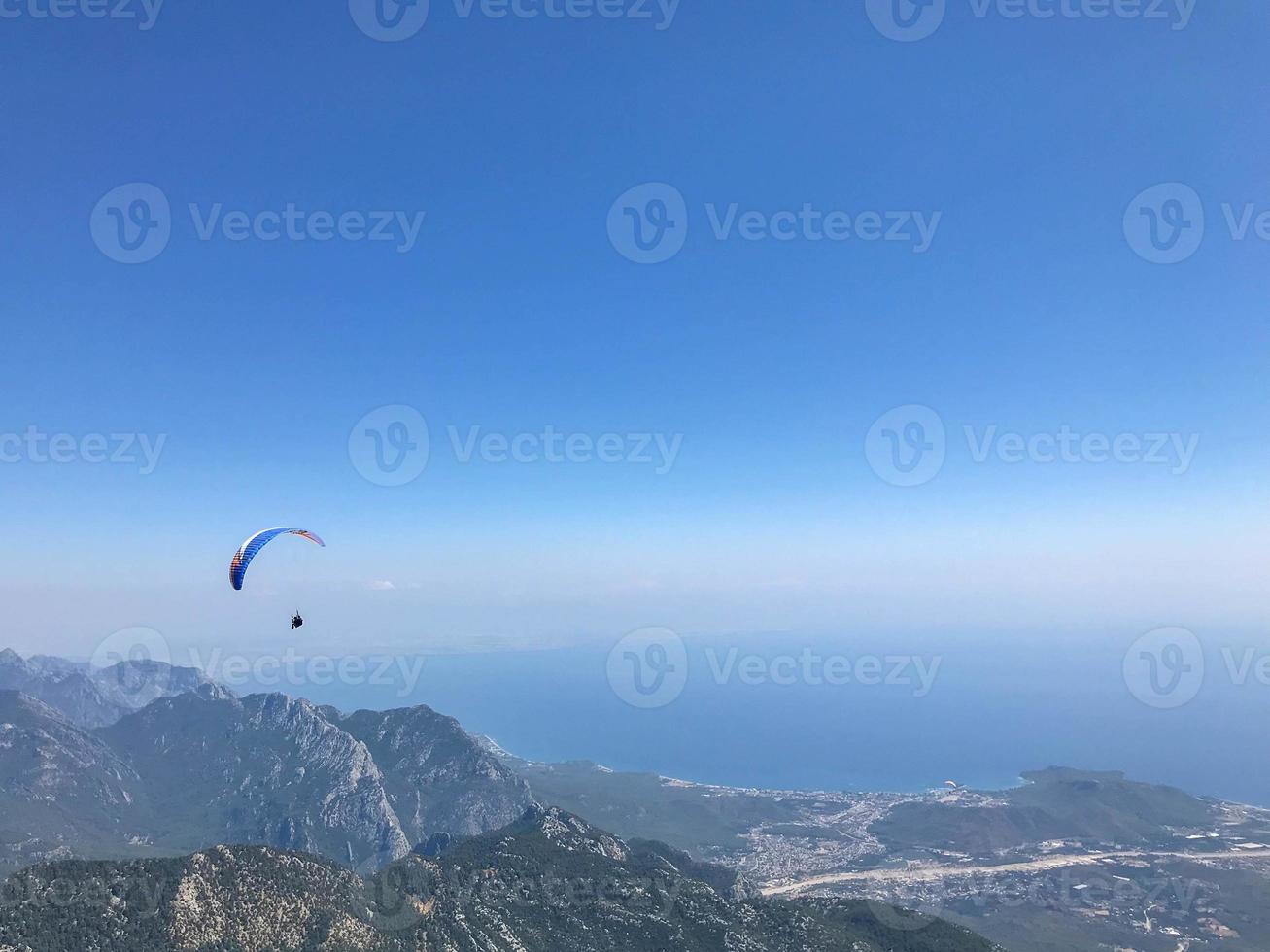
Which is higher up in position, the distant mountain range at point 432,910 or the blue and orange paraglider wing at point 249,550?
the blue and orange paraglider wing at point 249,550

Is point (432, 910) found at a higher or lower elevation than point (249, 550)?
lower

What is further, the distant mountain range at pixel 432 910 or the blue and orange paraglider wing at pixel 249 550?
the distant mountain range at pixel 432 910

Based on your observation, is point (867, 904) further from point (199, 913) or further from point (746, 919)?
point (199, 913)

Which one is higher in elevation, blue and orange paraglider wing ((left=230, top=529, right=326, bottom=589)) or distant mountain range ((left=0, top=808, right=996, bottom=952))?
blue and orange paraglider wing ((left=230, top=529, right=326, bottom=589))

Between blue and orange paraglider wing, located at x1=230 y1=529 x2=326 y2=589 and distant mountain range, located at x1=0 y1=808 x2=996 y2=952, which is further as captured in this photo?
distant mountain range, located at x1=0 y1=808 x2=996 y2=952

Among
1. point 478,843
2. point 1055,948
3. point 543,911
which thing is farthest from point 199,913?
point 1055,948

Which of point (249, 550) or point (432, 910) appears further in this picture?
point (432, 910)

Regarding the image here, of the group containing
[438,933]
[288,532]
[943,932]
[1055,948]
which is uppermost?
[288,532]

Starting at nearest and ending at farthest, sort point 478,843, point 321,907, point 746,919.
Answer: point 321,907, point 746,919, point 478,843
